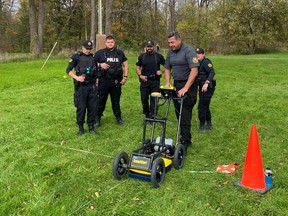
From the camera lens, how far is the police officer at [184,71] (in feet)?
17.8

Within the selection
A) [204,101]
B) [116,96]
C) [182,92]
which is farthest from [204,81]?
[116,96]

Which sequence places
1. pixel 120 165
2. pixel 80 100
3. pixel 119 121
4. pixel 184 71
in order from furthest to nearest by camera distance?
pixel 119 121 → pixel 80 100 → pixel 184 71 → pixel 120 165

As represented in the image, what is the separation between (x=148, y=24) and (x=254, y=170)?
A: 144ft

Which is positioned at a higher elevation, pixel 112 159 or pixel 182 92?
pixel 182 92

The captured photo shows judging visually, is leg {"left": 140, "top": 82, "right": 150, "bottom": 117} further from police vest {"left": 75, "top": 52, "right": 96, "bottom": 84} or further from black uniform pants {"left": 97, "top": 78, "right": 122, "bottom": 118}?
police vest {"left": 75, "top": 52, "right": 96, "bottom": 84}

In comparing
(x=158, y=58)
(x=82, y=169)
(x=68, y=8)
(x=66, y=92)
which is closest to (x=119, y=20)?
(x=68, y=8)

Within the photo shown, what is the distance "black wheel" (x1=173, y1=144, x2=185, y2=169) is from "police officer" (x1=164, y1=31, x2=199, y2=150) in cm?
73

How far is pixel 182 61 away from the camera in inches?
220

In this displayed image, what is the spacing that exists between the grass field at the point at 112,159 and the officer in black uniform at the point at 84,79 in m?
0.60

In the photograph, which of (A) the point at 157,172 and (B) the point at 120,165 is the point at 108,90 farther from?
(A) the point at 157,172

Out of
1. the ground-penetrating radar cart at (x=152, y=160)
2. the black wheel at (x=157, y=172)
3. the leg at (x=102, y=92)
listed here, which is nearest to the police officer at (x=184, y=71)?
the ground-penetrating radar cart at (x=152, y=160)

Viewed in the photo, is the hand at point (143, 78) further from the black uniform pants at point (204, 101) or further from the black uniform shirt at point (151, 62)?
the black uniform pants at point (204, 101)

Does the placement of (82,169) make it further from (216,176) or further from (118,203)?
(216,176)

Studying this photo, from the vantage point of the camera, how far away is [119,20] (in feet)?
143
